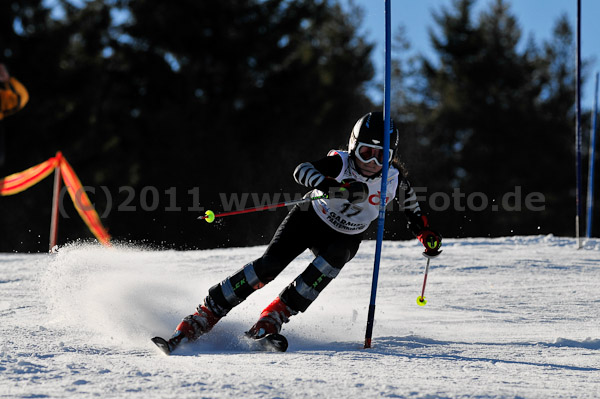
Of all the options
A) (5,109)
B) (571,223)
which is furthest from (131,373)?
(571,223)

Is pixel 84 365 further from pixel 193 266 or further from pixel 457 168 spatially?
pixel 457 168

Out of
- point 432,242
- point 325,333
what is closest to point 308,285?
point 325,333

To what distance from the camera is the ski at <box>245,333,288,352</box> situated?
3.25m

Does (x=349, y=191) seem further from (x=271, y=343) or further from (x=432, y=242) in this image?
(x=271, y=343)

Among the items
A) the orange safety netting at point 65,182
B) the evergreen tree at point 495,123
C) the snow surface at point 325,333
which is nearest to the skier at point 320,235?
the snow surface at point 325,333

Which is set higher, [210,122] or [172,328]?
[210,122]

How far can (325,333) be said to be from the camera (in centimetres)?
397

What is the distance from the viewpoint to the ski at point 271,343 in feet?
10.6

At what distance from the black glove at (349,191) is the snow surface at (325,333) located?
76 centimetres

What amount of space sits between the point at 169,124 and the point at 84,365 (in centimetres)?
1737

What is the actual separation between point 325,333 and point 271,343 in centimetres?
75

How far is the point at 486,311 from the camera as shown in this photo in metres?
4.70

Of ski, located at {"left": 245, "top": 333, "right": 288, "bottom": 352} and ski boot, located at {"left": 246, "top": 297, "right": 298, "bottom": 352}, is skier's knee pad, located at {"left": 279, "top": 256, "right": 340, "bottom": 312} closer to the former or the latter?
ski boot, located at {"left": 246, "top": 297, "right": 298, "bottom": 352}

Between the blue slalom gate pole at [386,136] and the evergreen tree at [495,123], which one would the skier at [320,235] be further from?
the evergreen tree at [495,123]
